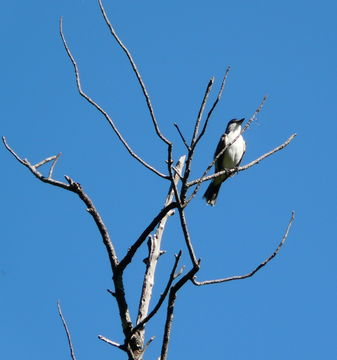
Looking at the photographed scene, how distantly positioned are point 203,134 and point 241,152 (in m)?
7.17

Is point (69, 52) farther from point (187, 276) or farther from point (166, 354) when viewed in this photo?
point (166, 354)

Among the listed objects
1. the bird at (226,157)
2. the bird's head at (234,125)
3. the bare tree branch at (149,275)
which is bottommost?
the bare tree branch at (149,275)

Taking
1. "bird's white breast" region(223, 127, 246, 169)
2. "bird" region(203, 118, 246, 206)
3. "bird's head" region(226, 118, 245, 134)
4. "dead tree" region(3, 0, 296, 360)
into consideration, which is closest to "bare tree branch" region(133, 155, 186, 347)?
"dead tree" region(3, 0, 296, 360)

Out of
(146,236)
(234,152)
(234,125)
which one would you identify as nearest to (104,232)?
(146,236)

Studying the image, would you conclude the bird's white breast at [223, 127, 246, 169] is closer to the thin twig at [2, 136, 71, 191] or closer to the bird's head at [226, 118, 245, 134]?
the bird's head at [226, 118, 245, 134]

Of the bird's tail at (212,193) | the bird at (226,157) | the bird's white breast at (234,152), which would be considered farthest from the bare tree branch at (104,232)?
the bird's white breast at (234,152)

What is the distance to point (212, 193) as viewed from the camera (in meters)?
9.61

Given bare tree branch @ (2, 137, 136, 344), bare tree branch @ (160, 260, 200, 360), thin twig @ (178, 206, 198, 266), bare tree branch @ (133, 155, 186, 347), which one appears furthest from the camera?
bare tree branch @ (133, 155, 186, 347)

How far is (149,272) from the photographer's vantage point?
3561 mm

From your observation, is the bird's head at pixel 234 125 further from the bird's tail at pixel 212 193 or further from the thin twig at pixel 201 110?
the thin twig at pixel 201 110

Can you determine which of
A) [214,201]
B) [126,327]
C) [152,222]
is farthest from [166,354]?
[214,201]

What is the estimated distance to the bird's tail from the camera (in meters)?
9.56

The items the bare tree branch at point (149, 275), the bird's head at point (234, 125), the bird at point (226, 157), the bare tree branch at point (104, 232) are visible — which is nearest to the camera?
the bare tree branch at point (104, 232)

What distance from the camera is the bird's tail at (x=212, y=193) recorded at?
9562mm
